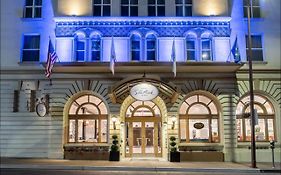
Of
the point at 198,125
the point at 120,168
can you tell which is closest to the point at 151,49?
the point at 198,125

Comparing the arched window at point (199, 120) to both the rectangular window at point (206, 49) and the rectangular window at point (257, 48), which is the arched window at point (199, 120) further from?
the rectangular window at point (257, 48)

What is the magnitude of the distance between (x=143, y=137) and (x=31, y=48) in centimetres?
1048

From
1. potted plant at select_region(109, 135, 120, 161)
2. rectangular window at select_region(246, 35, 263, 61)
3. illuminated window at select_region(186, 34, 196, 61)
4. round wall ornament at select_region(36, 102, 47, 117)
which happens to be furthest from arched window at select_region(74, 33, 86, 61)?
rectangular window at select_region(246, 35, 263, 61)

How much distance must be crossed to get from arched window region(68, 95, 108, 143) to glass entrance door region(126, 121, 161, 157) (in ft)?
6.61

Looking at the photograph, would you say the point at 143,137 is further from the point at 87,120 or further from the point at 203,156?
the point at 203,156

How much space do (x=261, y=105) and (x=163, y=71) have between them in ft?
24.5

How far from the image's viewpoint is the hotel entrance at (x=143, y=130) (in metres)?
27.1

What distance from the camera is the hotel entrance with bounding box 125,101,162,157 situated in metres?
27.1

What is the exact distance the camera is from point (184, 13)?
2700 centimetres

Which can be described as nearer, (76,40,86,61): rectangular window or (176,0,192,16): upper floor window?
(76,40,86,61): rectangular window

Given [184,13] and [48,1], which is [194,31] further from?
[48,1]

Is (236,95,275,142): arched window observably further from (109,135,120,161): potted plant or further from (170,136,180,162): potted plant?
(109,135,120,161): potted plant

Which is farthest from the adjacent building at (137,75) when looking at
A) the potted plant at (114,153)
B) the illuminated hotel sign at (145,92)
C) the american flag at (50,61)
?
the illuminated hotel sign at (145,92)

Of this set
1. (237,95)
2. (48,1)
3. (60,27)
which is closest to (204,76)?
(237,95)
